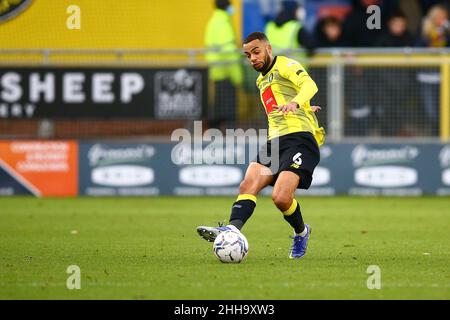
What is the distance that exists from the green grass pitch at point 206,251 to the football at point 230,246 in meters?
0.10

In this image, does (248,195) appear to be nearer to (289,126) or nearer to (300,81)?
(289,126)

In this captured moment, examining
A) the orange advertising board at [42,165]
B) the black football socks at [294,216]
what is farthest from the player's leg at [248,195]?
the orange advertising board at [42,165]

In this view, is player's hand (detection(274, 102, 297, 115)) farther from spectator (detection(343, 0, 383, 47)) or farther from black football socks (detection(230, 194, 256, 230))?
spectator (detection(343, 0, 383, 47))

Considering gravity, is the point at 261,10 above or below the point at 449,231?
above

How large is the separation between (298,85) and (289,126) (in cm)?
45

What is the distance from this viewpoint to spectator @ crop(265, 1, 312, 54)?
20297 millimetres

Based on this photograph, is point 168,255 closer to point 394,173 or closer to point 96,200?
point 96,200

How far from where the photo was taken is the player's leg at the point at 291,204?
10523 millimetres

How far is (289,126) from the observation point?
10.9 m

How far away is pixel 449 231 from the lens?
1423 centimetres

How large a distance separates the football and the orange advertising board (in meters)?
10.7

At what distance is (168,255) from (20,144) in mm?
9822

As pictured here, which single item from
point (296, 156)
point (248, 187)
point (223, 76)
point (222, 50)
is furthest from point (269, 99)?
point (222, 50)
